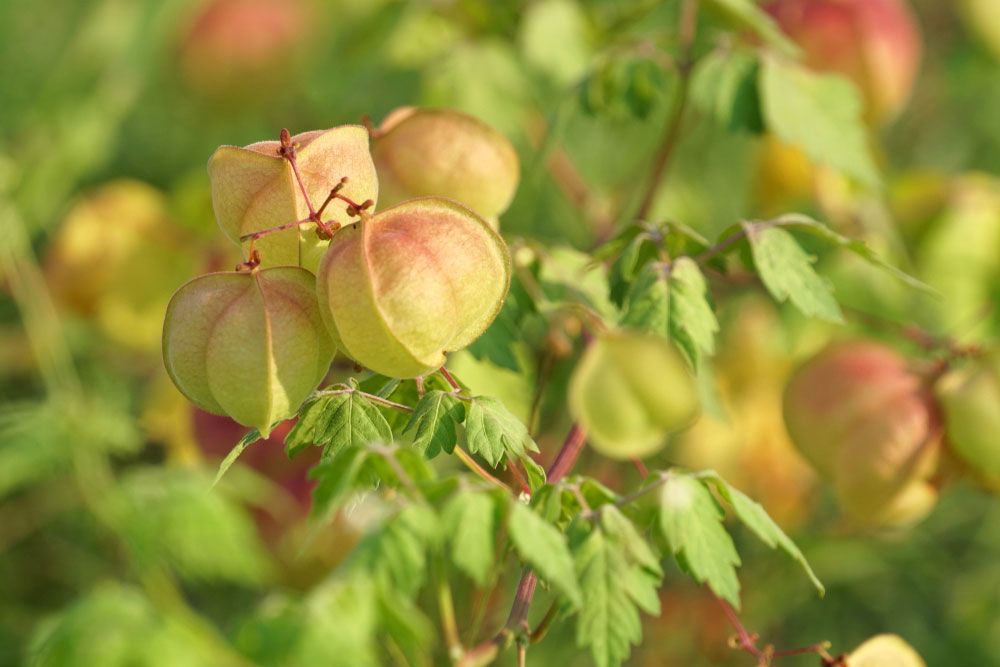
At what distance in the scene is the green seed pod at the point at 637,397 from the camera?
643 mm

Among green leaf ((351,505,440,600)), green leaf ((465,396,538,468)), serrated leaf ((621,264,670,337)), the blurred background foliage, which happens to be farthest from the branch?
green leaf ((351,505,440,600))

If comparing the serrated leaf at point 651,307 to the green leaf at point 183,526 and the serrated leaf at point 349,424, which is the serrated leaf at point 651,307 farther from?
the green leaf at point 183,526

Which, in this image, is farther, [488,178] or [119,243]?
[119,243]

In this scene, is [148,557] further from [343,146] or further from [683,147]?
[683,147]

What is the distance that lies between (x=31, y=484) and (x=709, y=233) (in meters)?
1.07

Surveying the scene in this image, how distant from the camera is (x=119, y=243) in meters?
1.39

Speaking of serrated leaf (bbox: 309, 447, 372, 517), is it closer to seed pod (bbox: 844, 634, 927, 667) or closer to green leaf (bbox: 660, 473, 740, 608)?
green leaf (bbox: 660, 473, 740, 608)

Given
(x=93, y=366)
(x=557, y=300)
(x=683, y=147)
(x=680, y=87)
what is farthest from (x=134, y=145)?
(x=557, y=300)

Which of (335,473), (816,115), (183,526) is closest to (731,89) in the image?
(816,115)

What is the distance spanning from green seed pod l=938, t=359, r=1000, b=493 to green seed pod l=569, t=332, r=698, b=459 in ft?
1.13

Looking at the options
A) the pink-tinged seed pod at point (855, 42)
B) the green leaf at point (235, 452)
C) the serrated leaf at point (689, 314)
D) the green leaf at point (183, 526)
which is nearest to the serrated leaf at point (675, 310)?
the serrated leaf at point (689, 314)

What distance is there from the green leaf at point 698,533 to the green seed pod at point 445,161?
0.22 m

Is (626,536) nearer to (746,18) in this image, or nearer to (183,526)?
(746,18)

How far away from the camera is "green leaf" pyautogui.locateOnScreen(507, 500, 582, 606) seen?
47 cm
